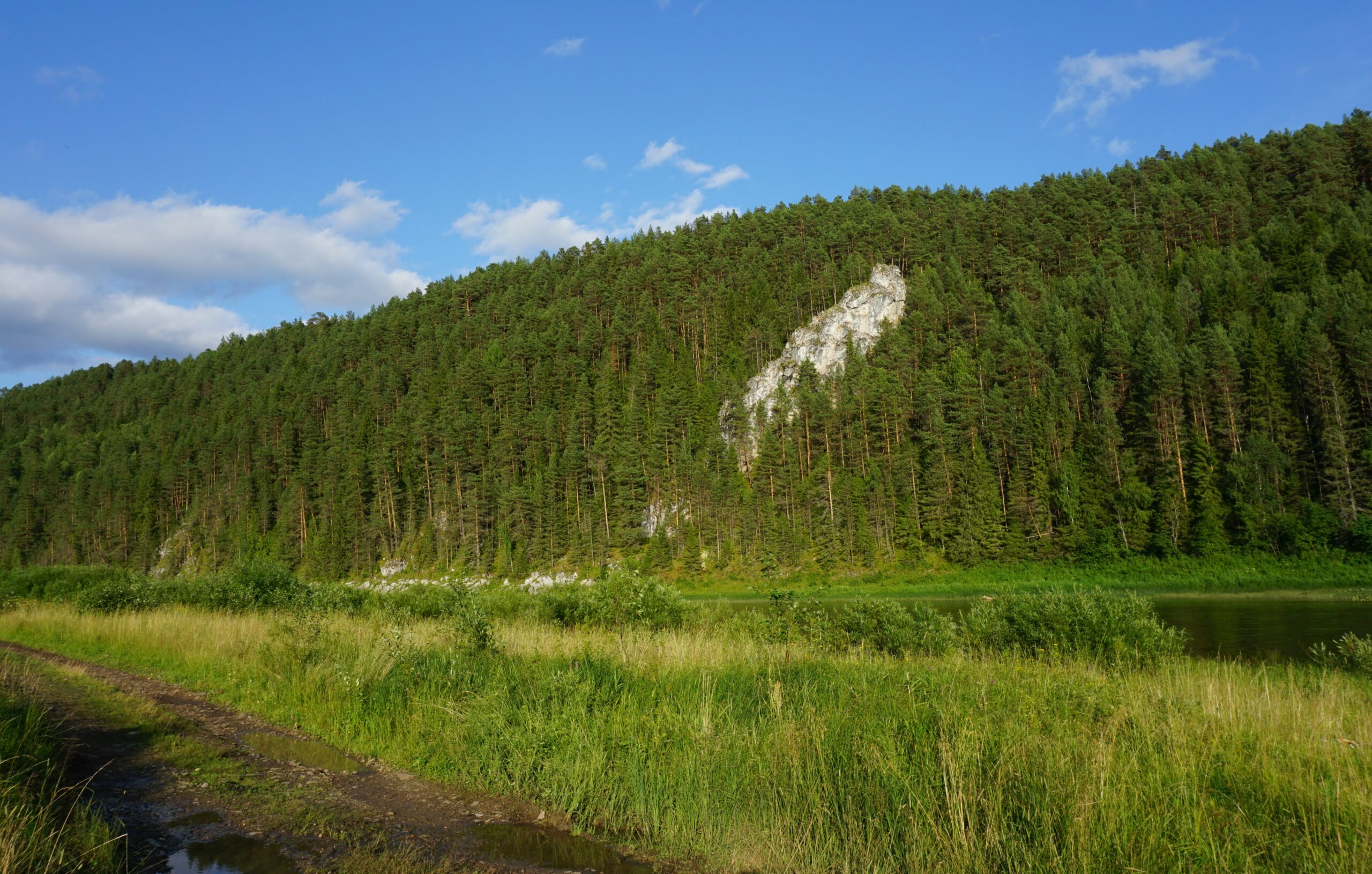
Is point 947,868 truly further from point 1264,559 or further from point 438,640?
point 1264,559

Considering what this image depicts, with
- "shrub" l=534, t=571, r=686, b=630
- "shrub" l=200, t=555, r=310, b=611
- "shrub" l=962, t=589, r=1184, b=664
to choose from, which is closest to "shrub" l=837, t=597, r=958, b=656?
"shrub" l=962, t=589, r=1184, b=664

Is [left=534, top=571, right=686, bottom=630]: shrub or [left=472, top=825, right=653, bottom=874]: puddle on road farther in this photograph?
[left=534, top=571, right=686, bottom=630]: shrub

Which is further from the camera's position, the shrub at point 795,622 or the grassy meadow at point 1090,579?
the grassy meadow at point 1090,579

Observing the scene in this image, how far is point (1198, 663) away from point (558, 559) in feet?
232

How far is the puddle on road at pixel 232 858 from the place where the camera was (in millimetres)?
6223

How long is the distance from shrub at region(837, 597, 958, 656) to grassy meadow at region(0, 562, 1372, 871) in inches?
11.2

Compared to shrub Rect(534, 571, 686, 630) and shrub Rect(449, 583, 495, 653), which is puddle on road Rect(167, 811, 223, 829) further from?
shrub Rect(534, 571, 686, 630)

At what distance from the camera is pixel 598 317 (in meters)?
116

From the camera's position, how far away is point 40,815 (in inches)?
223

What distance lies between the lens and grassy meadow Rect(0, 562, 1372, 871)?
5270mm

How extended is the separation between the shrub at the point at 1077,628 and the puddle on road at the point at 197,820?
1364 cm

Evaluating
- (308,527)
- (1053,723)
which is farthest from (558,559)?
(1053,723)

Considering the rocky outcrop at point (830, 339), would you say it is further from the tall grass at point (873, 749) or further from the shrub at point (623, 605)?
the tall grass at point (873, 749)

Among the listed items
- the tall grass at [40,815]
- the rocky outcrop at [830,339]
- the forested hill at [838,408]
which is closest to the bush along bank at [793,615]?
the tall grass at [40,815]
